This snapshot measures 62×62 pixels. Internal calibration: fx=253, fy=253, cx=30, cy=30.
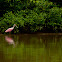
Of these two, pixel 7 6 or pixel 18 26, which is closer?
pixel 18 26

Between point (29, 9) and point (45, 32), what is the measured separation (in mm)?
2069

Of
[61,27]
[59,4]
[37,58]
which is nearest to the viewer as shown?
→ [37,58]

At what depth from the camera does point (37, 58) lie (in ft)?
24.5

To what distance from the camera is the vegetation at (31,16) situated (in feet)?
52.6

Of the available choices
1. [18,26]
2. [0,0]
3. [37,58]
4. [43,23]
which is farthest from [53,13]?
[37,58]

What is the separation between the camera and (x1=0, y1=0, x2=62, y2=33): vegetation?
16031 millimetres

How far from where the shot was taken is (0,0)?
16.9 meters

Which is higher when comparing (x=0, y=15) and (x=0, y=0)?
(x=0, y=0)

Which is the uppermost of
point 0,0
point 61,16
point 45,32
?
point 0,0

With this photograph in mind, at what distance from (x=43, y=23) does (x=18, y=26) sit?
63.5 inches

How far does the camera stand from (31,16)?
632 inches

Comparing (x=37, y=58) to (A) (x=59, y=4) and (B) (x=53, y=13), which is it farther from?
(A) (x=59, y=4)

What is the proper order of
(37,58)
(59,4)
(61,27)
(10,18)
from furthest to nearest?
1. (59,4)
2. (61,27)
3. (10,18)
4. (37,58)

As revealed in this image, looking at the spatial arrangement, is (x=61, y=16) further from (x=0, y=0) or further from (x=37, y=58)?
(x=37, y=58)
